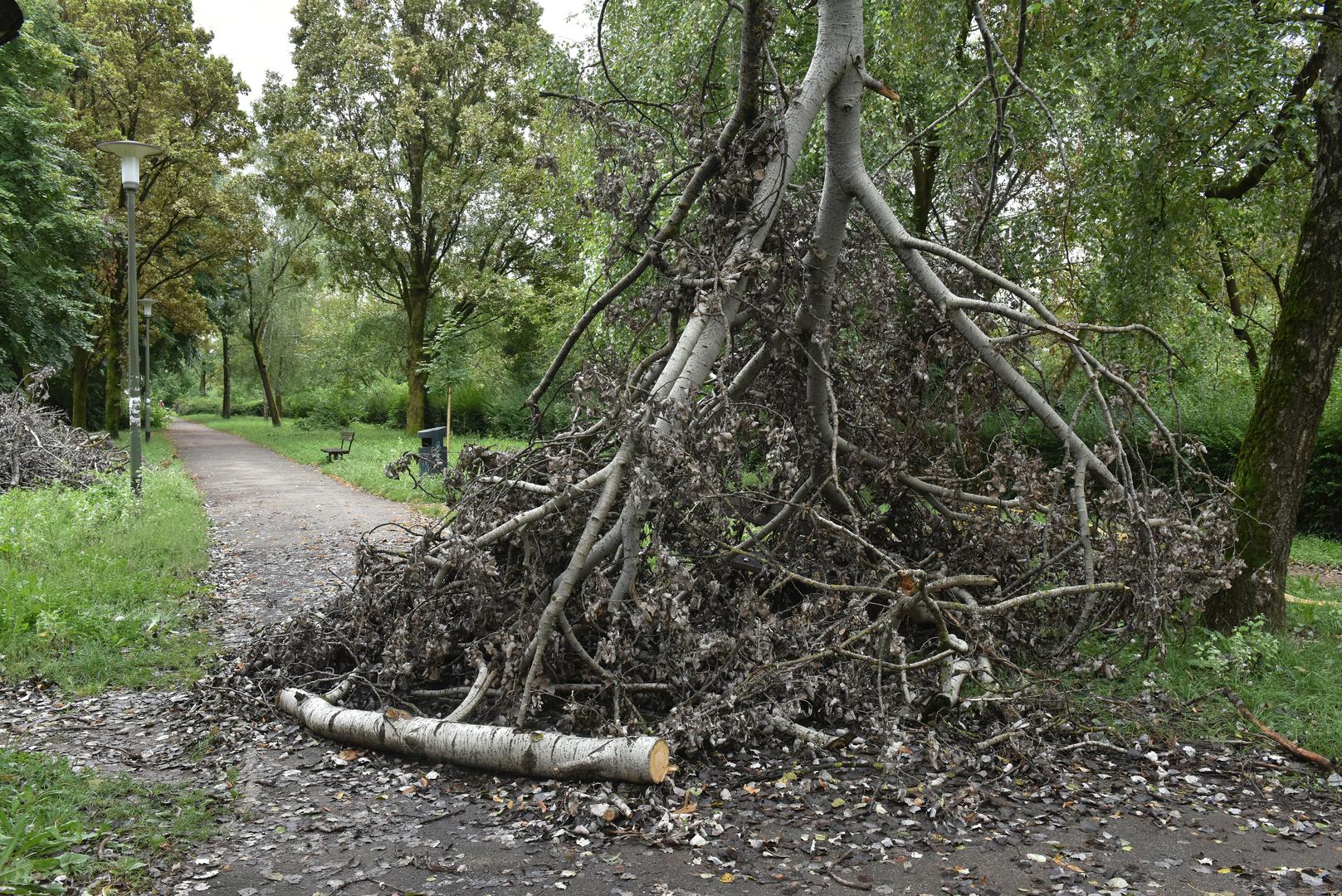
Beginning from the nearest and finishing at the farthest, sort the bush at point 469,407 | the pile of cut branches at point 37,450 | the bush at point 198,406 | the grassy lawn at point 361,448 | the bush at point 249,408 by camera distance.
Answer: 1. the pile of cut branches at point 37,450
2. the grassy lawn at point 361,448
3. the bush at point 469,407
4. the bush at point 249,408
5. the bush at point 198,406

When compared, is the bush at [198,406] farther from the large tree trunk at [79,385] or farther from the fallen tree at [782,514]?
the fallen tree at [782,514]

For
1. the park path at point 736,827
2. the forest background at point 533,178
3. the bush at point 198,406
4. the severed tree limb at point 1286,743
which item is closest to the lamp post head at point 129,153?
the forest background at point 533,178

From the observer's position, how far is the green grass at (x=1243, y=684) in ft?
14.3

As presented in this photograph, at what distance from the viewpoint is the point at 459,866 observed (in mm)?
3332

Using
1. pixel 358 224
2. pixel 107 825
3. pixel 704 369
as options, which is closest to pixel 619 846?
pixel 107 825

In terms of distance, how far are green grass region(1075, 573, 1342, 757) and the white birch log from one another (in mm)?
2446

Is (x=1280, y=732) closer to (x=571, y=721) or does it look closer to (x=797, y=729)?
(x=797, y=729)

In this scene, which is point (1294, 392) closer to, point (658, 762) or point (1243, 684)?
point (1243, 684)

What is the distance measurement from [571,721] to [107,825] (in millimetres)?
1945

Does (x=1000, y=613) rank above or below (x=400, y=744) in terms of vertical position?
above

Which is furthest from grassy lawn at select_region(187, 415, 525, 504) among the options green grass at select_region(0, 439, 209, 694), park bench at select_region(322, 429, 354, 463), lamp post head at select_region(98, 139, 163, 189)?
lamp post head at select_region(98, 139, 163, 189)

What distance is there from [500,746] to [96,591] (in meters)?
4.55

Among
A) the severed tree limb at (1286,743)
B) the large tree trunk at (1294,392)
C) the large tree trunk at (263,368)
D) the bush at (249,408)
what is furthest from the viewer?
the bush at (249,408)

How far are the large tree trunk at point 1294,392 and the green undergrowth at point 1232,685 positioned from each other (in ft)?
1.01
